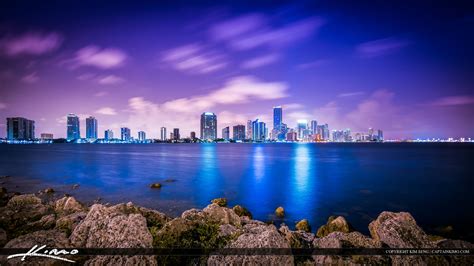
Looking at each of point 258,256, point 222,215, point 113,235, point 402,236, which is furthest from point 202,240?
point 402,236

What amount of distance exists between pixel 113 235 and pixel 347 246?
25.2 ft

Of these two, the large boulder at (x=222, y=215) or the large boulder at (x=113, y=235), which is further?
the large boulder at (x=222, y=215)

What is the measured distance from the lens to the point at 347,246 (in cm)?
878

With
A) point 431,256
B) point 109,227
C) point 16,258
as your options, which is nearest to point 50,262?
point 16,258

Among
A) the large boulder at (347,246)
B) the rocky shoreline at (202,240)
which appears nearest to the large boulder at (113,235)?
the rocky shoreline at (202,240)

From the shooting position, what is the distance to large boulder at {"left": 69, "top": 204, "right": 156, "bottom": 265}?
7492 mm

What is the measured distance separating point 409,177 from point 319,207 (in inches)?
1136

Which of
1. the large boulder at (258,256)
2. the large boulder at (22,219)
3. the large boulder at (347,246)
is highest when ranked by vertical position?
the large boulder at (258,256)

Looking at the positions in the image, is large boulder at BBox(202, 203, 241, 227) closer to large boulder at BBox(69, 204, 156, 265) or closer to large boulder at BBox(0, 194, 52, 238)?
large boulder at BBox(69, 204, 156, 265)

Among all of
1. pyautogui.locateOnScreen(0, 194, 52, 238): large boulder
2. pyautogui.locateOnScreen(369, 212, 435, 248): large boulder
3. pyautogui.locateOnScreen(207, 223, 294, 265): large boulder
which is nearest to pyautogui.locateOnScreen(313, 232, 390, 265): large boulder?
pyautogui.locateOnScreen(369, 212, 435, 248): large boulder

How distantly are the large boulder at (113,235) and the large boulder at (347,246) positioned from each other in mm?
5201

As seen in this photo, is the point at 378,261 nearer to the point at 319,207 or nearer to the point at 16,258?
the point at 16,258

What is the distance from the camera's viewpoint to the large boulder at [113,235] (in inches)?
295

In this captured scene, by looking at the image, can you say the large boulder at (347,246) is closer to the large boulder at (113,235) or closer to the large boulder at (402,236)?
the large boulder at (402,236)
